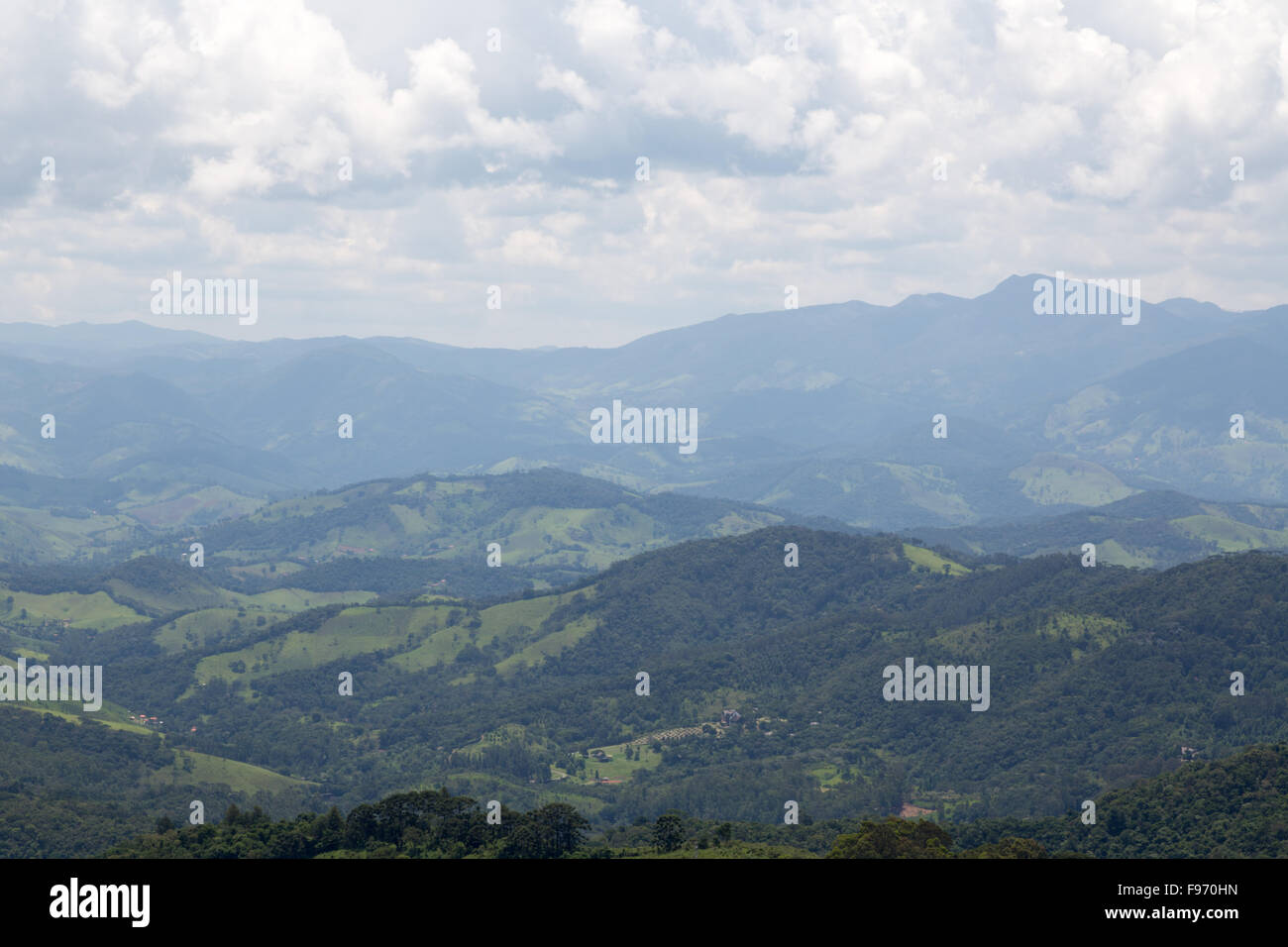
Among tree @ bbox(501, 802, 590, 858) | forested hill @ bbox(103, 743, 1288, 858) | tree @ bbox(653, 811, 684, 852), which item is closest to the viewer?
forested hill @ bbox(103, 743, 1288, 858)

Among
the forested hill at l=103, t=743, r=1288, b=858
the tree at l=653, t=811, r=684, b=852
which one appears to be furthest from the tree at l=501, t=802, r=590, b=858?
the tree at l=653, t=811, r=684, b=852

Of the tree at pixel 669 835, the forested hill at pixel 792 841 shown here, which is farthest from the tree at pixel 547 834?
the tree at pixel 669 835

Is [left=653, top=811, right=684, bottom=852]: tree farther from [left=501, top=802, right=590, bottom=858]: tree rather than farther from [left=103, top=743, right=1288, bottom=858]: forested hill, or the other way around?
[left=501, top=802, right=590, bottom=858]: tree

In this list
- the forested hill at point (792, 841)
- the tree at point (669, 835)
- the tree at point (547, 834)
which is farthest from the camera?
the tree at point (669, 835)

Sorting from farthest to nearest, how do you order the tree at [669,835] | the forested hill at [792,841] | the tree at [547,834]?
the tree at [669,835], the tree at [547,834], the forested hill at [792,841]

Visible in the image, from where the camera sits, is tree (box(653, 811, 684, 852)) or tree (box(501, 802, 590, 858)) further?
tree (box(653, 811, 684, 852))

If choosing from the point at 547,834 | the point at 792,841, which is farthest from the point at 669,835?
the point at 792,841

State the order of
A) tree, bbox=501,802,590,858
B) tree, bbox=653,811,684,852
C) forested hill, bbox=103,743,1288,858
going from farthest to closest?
tree, bbox=653,811,684,852 < tree, bbox=501,802,590,858 < forested hill, bbox=103,743,1288,858

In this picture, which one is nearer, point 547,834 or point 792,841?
point 547,834

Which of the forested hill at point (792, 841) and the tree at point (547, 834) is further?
the tree at point (547, 834)

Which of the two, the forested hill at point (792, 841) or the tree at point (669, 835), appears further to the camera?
the tree at point (669, 835)

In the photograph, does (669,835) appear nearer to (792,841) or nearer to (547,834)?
(547,834)

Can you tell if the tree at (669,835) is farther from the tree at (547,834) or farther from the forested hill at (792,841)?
the tree at (547,834)
